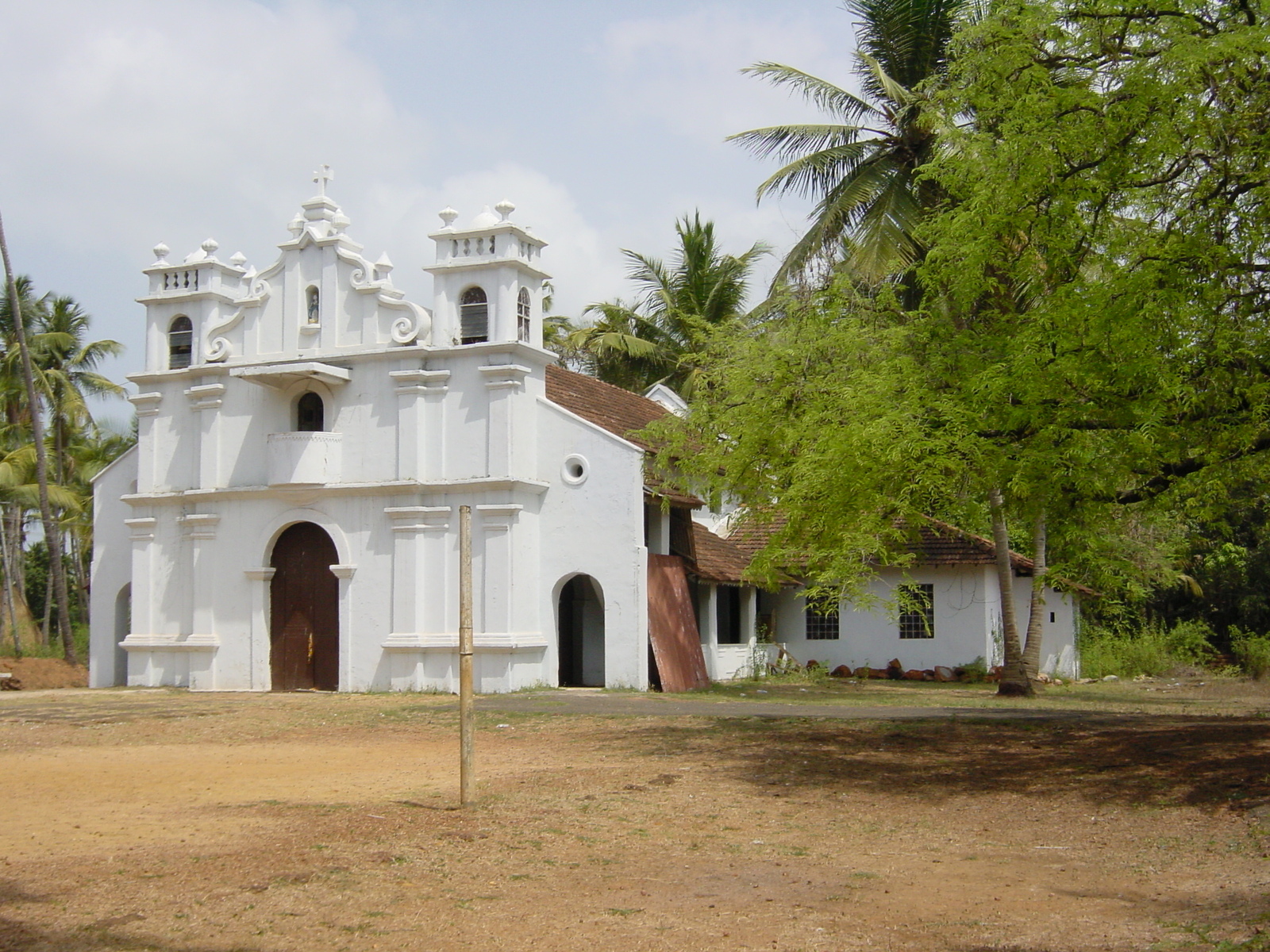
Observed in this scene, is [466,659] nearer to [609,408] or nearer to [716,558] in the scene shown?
[716,558]

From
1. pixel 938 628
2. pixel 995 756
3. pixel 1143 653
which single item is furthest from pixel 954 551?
pixel 995 756

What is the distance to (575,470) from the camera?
2336 cm

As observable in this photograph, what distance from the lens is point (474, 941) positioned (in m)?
6.67

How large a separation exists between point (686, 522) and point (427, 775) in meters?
13.7

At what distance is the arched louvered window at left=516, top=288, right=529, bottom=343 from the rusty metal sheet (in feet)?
15.2

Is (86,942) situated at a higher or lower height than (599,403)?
lower

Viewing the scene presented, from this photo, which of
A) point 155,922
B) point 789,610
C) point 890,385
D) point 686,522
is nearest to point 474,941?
point 155,922

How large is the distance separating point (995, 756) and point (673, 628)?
1053cm

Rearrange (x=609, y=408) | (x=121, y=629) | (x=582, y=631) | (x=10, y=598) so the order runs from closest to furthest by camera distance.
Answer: (x=582, y=631), (x=121, y=629), (x=609, y=408), (x=10, y=598)

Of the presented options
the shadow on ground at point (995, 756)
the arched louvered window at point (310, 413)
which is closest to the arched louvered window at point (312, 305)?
the arched louvered window at point (310, 413)

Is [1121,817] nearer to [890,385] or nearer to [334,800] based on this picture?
[890,385]

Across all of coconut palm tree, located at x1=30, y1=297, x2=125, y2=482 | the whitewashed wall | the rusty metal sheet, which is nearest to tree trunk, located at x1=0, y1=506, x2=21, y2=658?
coconut palm tree, located at x1=30, y1=297, x2=125, y2=482

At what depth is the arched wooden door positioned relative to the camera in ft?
78.9

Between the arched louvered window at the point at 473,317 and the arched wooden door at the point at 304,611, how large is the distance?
4.60m
